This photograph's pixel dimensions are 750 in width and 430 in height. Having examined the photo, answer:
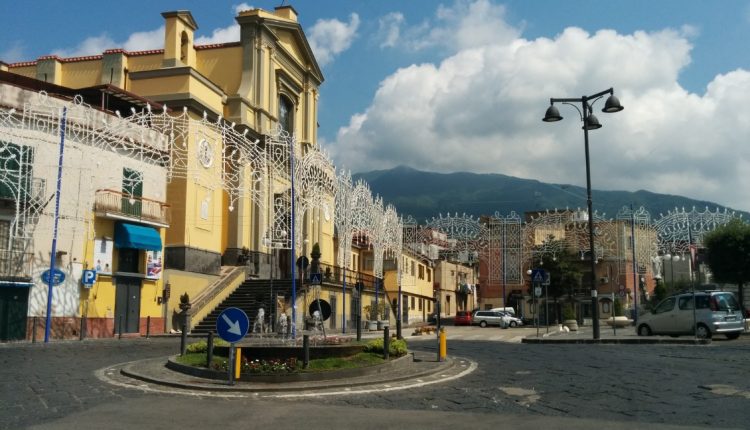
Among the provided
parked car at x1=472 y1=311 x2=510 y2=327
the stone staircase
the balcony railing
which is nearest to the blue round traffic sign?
the balcony railing

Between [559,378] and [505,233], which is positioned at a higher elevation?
[505,233]

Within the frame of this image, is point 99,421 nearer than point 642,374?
Yes

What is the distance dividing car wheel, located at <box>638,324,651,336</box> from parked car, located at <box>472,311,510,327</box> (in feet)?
87.7

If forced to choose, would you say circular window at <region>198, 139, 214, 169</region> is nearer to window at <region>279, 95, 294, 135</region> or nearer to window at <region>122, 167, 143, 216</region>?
window at <region>122, 167, 143, 216</region>

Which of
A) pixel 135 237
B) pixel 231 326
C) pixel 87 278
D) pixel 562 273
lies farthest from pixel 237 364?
pixel 562 273

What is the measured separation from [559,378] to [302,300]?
75.0 feet

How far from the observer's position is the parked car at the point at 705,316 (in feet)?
76.3

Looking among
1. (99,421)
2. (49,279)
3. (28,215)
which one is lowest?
(99,421)

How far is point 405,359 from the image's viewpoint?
51.8ft

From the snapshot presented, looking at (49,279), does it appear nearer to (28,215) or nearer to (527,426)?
(28,215)

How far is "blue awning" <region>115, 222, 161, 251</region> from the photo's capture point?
2925cm

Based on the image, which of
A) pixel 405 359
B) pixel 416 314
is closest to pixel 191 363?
pixel 405 359

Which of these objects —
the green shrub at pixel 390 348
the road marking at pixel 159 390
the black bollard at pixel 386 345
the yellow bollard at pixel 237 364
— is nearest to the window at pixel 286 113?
the green shrub at pixel 390 348

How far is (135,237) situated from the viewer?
29.5 m
